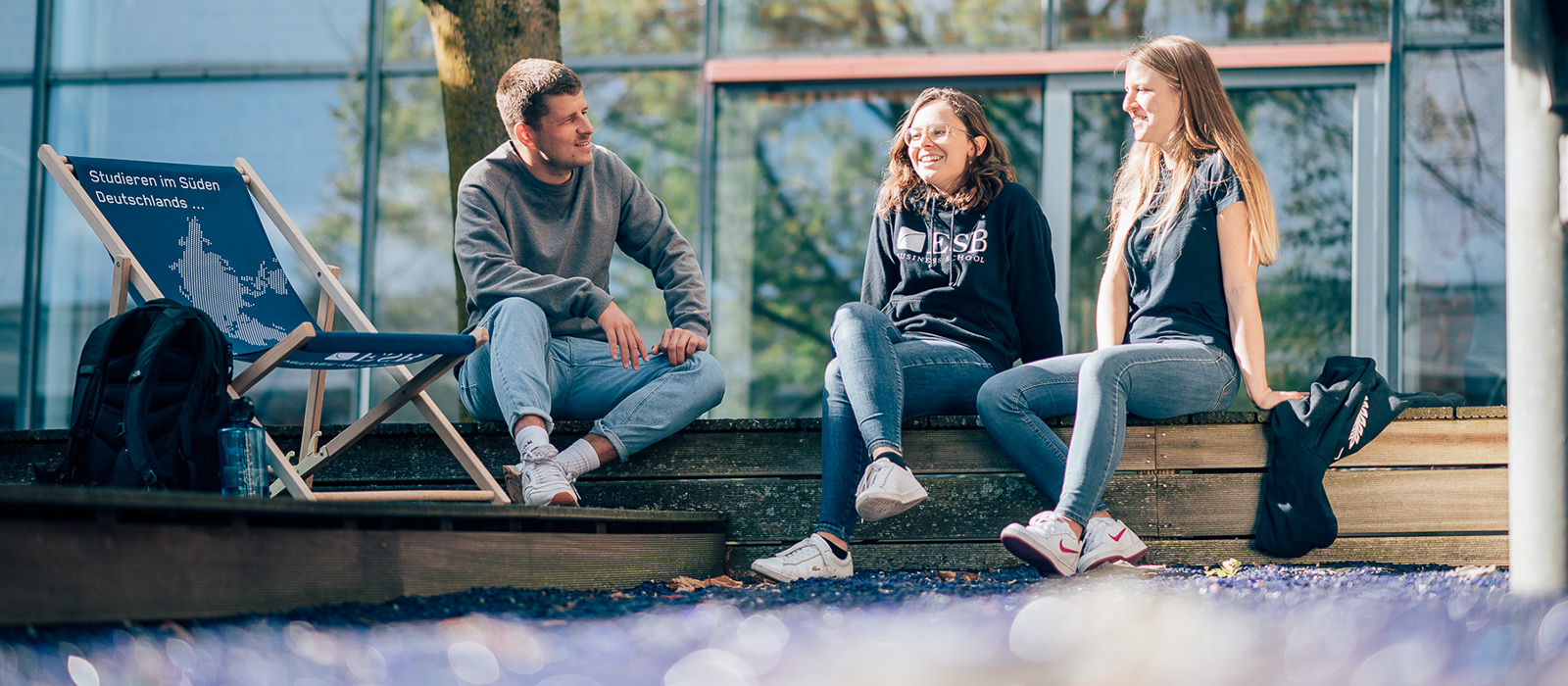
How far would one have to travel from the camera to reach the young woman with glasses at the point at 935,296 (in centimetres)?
313

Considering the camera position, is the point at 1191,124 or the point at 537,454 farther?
the point at 1191,124

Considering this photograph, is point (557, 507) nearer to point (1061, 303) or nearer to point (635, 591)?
point (635, 591)

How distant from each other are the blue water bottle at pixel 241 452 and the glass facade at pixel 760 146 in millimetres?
3977

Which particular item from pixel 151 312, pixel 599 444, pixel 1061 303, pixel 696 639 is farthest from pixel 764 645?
pixel 1061 303

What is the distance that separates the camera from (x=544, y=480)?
2963 millimetres

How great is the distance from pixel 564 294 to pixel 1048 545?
4.98 feet

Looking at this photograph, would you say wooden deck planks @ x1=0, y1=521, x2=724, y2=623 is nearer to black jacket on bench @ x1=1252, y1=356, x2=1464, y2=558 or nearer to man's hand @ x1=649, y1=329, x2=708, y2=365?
man's hand @ x1=649, y1=329, x2=708, y2=365

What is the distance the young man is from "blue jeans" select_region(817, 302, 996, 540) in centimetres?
46

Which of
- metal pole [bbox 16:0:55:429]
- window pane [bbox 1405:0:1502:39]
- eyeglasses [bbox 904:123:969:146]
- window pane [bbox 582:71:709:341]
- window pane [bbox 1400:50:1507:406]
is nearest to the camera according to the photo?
eyeglasses [bbox 904:123:969:146]

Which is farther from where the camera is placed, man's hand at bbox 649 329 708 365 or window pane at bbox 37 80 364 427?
window pane at bbox 37 80 364 427

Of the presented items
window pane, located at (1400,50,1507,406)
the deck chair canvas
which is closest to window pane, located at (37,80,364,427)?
the deck chair canvas

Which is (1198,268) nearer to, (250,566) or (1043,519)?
(1043,519)

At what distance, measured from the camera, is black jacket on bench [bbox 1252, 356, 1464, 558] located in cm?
307

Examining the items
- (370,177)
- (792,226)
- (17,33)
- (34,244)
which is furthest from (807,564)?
(17,33)
